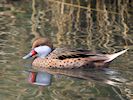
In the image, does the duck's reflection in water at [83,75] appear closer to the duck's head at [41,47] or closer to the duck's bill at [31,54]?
the duck's bill at [31,54]

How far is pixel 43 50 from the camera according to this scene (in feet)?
30.5

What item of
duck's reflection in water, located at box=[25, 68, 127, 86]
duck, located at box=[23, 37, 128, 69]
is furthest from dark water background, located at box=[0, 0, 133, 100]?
duck, located at box=[23, 37, 128, 69]

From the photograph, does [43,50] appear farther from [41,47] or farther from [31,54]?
[31,54]

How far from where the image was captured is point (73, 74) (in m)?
8.59

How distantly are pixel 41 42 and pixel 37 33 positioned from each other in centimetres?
202

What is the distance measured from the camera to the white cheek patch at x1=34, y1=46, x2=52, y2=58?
9242mm

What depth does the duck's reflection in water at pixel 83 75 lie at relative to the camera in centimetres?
803

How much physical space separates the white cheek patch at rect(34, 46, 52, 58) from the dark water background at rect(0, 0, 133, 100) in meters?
0.27

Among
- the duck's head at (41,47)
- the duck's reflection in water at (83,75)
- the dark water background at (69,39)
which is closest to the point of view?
the dark water background at (69,39)

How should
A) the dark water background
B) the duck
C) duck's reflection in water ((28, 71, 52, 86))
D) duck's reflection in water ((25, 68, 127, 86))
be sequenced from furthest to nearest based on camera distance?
the duck
duck's reflection in water ((25, 68, 127, 86))
duck's reflection in water ((28, 71, 52, 86))
the dark water background

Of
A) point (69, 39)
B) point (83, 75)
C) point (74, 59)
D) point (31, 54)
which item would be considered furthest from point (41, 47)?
point (69, 39)

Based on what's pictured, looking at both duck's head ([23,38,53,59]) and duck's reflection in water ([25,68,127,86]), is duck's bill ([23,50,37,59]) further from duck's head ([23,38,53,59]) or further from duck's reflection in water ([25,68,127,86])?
duck's reflection in water ([25,68,127,86])

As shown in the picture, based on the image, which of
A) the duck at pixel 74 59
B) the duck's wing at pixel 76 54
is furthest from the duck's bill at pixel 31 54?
the duck's wing at pixel 76 54

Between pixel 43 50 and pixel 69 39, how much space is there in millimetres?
1562
